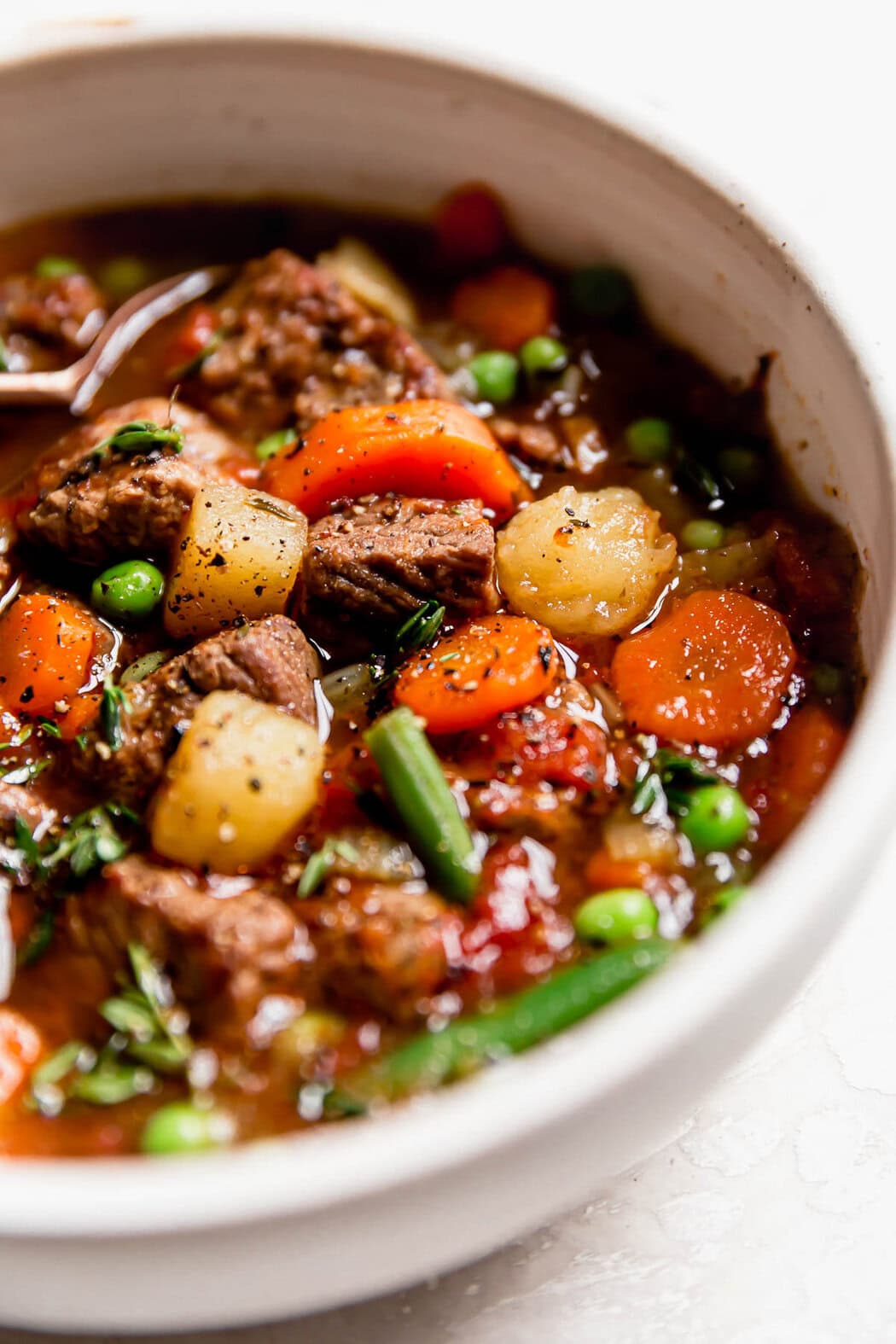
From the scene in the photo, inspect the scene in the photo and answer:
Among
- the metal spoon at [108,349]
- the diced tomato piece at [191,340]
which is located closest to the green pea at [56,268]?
the metal spoon at [108,349]

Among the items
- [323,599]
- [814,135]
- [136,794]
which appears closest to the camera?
[136,794]

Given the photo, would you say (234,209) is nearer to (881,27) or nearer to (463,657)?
(463,657)

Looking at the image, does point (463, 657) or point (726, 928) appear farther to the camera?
point (463, 657)

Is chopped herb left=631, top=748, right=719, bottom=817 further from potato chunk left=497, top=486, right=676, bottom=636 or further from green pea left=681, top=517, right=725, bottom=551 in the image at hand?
green pea left=681, top=517, right=725, bottom=551

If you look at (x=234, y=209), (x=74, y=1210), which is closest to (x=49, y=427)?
(x=234, y=209)

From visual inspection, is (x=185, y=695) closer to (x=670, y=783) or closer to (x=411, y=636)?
(x=411, y=636)

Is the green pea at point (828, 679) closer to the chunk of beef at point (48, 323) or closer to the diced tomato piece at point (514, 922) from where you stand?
the diced tomato piece at point (514, 922)
